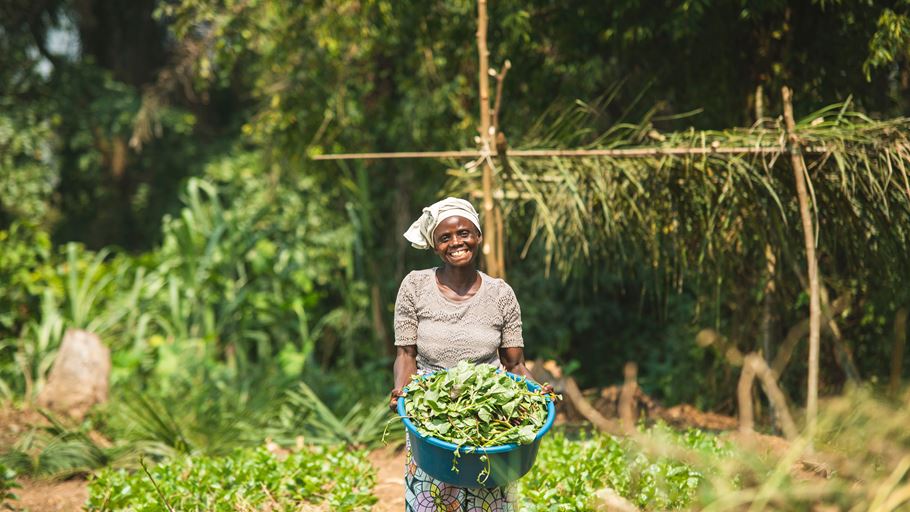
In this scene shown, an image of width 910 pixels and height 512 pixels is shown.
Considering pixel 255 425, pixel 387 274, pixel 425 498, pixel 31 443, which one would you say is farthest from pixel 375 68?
pixel 425 498

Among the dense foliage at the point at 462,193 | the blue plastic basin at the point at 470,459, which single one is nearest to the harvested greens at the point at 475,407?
the blue plastic basin at the point at 470,459

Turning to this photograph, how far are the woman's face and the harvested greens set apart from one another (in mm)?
404

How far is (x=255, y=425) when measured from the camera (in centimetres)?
548

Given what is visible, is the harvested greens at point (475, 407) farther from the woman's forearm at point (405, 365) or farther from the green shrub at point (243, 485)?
the green shrub at point (243, 485)

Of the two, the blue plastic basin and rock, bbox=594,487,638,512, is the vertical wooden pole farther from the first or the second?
the blue plastic basin

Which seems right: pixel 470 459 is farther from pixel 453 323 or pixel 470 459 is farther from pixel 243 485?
pixel 243 485

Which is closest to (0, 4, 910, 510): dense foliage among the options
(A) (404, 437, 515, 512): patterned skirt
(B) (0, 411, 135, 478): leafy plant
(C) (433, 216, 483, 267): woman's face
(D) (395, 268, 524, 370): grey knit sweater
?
(B) (0, 411, 135, 478): leafy plant

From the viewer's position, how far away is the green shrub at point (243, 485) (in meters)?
3.88

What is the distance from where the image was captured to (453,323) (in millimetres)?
2930

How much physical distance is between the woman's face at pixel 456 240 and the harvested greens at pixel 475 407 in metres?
0.40

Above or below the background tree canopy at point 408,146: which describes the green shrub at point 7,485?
below

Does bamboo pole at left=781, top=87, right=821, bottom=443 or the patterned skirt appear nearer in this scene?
the patterned skirt

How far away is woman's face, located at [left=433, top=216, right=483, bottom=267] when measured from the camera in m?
2.93

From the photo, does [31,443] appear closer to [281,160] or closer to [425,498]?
[425,498]
